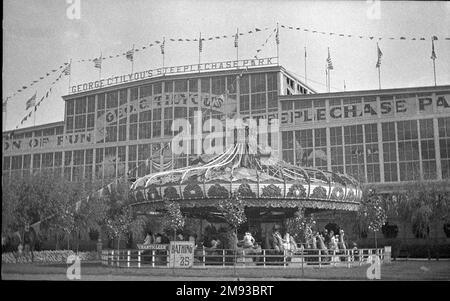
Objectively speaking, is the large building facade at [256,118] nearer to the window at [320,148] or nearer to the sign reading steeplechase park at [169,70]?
the window at [320,148]

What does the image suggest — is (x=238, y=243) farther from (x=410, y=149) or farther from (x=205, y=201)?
(x=410, y=149)

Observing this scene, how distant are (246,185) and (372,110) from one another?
19.5 metres

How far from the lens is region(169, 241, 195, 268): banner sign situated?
19188 mm

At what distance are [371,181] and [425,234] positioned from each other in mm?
6275

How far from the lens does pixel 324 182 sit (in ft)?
75.3

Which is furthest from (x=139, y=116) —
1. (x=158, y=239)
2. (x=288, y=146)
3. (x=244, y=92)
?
(x=158, y=239)

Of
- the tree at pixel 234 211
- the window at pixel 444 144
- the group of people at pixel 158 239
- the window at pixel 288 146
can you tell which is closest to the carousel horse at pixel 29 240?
the group of people at pixel 158 239

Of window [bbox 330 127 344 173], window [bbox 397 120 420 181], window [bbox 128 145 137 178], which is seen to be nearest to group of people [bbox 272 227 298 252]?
window [bbox 397 120 420 181]

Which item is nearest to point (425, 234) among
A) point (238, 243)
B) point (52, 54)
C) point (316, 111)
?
point (316, 111)

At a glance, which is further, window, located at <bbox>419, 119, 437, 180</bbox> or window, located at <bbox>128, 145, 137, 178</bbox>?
window, located at <bbox>128, 145, 137, 178</bbox>

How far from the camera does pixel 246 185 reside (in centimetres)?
2161

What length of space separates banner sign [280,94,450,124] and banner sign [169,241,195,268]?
21.9m

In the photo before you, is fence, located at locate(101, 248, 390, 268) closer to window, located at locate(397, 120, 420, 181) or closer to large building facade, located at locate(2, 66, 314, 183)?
window, located at locate(397, 120, 420, 181)

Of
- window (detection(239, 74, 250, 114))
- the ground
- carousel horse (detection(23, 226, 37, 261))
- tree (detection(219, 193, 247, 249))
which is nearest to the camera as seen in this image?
the ground
